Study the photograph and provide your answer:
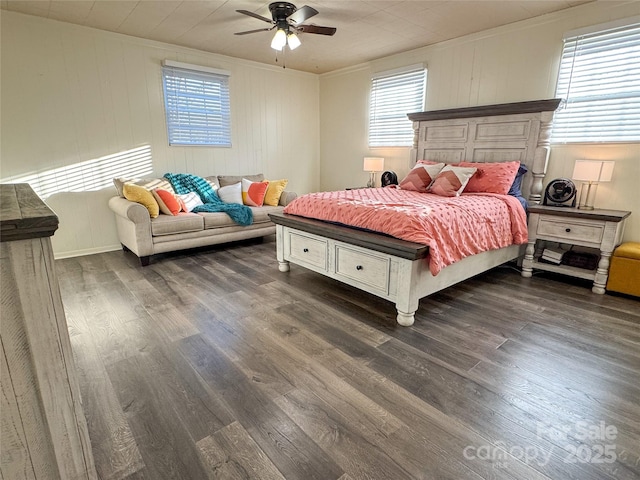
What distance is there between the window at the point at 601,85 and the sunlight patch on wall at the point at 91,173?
16.1 feet

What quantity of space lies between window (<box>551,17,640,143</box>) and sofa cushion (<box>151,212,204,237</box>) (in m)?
4.10

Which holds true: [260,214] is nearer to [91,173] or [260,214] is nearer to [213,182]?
[213,182]

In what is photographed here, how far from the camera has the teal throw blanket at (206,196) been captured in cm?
438

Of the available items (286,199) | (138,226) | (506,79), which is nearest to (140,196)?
(138,226)

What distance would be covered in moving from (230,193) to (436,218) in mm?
3116

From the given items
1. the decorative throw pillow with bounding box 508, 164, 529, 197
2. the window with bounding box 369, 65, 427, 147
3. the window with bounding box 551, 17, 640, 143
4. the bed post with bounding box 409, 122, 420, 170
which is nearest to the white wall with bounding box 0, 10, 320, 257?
the window with bounding box 369, 65, 427, 147

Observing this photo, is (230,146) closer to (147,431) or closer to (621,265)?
(147,431)

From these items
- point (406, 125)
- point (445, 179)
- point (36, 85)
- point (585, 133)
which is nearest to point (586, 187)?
point (585, 133)

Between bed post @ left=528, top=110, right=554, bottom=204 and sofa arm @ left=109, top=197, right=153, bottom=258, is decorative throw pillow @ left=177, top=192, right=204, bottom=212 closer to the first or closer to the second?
sofa arm @ left=109, top=197, right=153, bottom=258

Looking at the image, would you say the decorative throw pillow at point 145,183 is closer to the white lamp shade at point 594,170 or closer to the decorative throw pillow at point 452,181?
the decorative throw pillow at point 452,181

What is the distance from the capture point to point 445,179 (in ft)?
11.9

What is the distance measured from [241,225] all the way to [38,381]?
362 cm

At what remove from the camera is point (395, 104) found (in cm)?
500

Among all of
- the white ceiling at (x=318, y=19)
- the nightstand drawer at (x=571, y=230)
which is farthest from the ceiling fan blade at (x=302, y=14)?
the nightstand drawer at (x=571, y=230)
